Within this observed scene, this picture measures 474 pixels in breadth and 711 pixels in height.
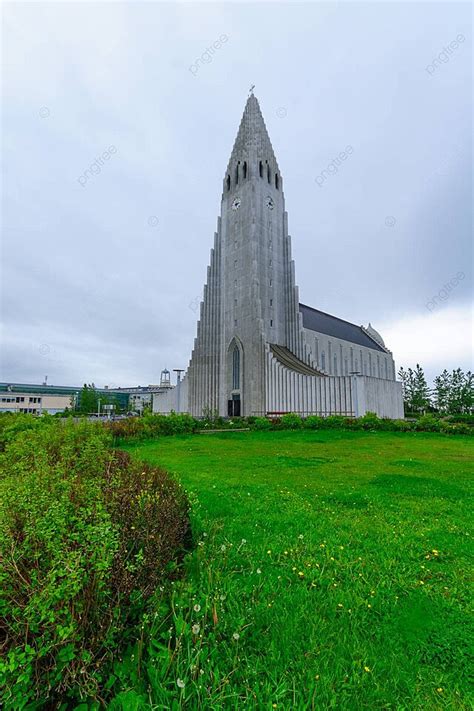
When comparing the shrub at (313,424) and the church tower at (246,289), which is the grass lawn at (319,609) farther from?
the church tower at (246,289)

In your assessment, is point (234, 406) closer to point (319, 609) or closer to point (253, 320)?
point (253, 320)

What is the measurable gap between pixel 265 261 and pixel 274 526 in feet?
117

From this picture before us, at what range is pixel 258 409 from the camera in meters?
33.9

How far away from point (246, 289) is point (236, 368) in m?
8.60

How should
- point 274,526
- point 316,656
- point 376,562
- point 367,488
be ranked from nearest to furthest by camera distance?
1. point 316,656
2. point 376,562
3. point 274,526
4. point 367,488

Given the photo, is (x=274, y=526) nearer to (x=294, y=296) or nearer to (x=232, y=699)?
(x=232, y=699)

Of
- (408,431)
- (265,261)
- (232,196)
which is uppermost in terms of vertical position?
(232,196)

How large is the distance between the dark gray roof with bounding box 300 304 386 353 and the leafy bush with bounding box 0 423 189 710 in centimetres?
4183

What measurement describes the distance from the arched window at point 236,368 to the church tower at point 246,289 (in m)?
0.11

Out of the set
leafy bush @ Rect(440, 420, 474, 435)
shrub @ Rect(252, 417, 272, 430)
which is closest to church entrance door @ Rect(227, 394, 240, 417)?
shrub @ Rect(252, 417, 272, 430)

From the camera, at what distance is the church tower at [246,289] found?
35875mm

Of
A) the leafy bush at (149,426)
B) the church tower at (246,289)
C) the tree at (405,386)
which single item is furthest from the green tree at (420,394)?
the leafy bush at (149,426)

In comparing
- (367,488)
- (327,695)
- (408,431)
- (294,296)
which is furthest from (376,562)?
(294,296)

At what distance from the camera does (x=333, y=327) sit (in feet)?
172
